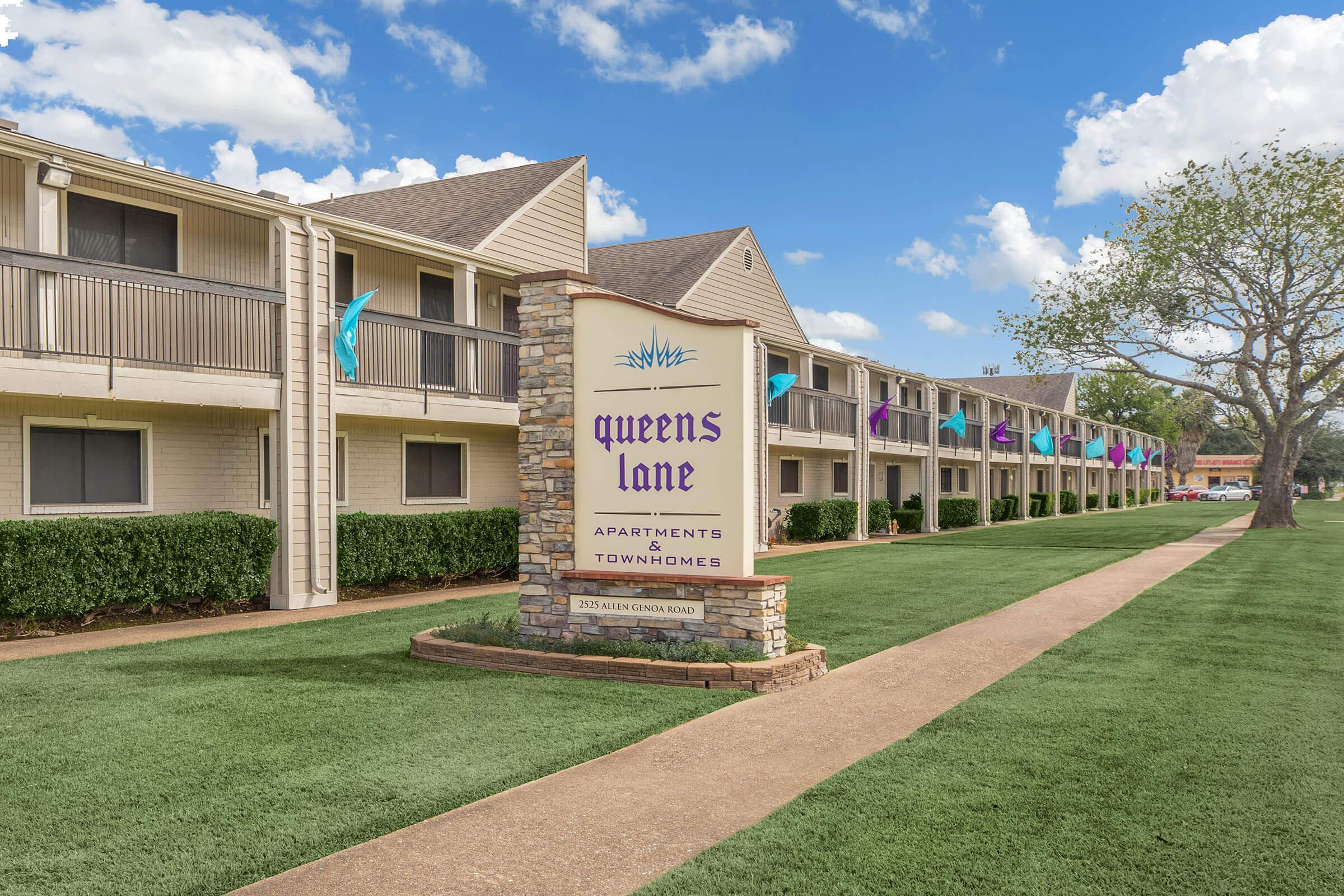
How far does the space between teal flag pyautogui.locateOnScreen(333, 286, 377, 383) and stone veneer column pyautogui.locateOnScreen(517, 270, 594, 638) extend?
4.89m

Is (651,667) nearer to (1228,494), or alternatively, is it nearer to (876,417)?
(876,417)

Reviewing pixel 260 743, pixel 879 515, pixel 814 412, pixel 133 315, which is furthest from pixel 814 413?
pixel 260 743

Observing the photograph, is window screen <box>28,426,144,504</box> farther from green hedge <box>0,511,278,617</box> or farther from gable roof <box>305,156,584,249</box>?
gable roof <box>305,156,584,249</box>

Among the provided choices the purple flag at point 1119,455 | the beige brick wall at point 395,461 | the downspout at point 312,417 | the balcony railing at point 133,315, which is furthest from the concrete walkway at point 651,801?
the purple flag at point 1119,455

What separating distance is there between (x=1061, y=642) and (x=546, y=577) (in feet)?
17.8

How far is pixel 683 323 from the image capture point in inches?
333

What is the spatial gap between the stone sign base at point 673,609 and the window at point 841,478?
73.7ft

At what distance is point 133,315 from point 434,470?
247 inches

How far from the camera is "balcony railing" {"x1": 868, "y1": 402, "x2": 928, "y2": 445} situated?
30297 mm

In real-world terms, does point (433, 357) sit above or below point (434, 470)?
above

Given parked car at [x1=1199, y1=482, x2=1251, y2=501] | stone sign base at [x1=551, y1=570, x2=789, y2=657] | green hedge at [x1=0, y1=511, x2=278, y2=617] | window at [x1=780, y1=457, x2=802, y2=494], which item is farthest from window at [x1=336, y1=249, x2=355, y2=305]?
parked car at [x1=1199, y1=482, x2=1251, y2=501]

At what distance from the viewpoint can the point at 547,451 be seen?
9.02 m

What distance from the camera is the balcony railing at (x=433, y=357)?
14680 mm

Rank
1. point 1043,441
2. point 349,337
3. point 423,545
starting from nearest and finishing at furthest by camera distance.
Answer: point 349,337 < point 423,545 < point 1043,441
